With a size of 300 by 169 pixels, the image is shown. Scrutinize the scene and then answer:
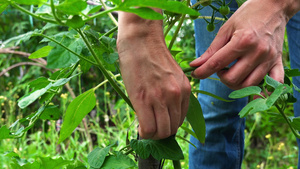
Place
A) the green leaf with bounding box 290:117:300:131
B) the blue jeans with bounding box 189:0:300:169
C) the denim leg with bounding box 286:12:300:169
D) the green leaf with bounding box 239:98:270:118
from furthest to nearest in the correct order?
1. the blue jeans with bounding box 189:0:300:169
2. the denim leg with bounding box 286:12:300:169
3. the green leaf with bounding box 290:117:300:131
4. the green leaf with bounding box 239:98:270:118

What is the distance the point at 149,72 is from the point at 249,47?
9.2 inches

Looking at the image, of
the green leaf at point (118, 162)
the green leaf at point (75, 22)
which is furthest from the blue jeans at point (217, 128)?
the green leaf at point (75, 22)

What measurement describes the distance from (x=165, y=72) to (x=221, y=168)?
96 centimetres

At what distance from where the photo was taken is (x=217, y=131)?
4.91 feet

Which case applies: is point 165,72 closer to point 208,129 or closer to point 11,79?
point 208,129

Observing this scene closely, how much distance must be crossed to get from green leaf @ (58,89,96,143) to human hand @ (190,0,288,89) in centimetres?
26

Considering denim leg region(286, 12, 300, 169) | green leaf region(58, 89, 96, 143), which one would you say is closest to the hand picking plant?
green leaf region(58, 89, 96, 143)

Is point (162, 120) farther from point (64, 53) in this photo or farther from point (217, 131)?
point (217, 131)

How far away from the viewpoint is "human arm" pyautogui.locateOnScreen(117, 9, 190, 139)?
69cm

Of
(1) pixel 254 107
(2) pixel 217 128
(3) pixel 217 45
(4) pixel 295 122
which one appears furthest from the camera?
(2) pixel 217 128

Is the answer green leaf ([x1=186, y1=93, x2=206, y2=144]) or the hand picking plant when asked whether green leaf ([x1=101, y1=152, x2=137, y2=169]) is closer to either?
the hand picking plant

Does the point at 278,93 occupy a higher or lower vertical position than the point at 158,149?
higher

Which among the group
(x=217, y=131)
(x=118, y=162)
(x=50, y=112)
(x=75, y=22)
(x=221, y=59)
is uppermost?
(x=75, y=22)

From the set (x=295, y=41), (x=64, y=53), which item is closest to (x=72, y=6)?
(x=64, y=53)
